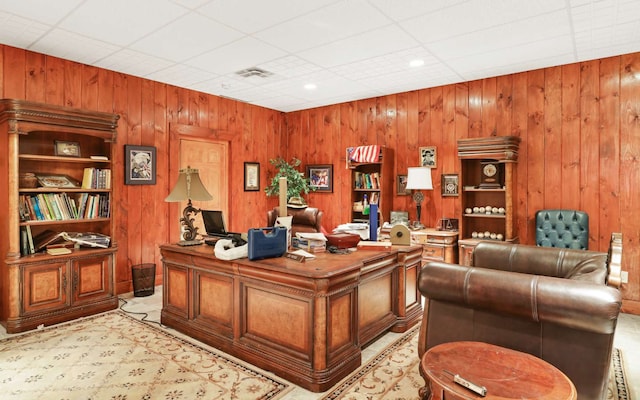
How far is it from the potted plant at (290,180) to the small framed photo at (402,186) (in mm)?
1688

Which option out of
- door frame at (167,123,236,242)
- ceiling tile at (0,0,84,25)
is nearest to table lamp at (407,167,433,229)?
door frame at (167,123,236,242)

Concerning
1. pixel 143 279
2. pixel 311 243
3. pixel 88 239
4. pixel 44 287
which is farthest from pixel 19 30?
pixel 311 243

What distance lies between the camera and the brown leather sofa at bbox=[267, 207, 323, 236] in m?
5.14

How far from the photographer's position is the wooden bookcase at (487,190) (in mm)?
4629

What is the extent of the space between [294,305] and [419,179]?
3.19 m

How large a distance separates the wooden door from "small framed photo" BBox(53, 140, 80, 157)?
150cm

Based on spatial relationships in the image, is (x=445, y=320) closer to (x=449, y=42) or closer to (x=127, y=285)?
(x=449, y=42)

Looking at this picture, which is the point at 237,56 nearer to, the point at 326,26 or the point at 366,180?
the point at 326,26

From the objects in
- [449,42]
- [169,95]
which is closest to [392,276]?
[449,42]

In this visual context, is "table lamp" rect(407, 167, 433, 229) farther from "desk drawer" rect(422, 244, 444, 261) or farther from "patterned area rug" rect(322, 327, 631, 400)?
"patterned area rug" rect(322, 327, 631, 400)

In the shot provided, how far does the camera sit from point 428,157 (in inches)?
221

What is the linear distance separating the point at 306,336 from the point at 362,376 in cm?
54

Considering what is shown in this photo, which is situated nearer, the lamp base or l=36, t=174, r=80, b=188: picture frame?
the lamp base

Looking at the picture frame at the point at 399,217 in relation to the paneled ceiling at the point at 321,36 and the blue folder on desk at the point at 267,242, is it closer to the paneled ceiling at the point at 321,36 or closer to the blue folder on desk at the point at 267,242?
the paneled ceiling at the point at 321,36
